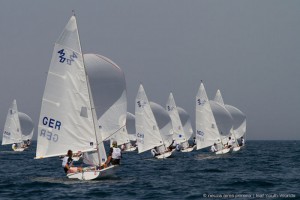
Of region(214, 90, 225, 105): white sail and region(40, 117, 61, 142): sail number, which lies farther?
region(214, 90, 225, 105): white sail

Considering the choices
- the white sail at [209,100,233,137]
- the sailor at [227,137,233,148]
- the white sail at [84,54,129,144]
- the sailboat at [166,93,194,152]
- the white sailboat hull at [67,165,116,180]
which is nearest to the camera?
the white sailboat hull at [67,165,116,180]

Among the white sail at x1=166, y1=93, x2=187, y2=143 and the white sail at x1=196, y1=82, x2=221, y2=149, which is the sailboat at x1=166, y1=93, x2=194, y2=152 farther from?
the white sail at x1=196, y1=82, x2=221, y2=149

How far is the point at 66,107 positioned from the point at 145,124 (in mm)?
25935

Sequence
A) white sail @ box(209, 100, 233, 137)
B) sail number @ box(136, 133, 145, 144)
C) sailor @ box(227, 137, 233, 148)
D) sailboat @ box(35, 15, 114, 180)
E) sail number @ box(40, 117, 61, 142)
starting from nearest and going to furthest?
1. sailboat @ box(35, 15, 114, 180)
2. sail number @ box(40, 117, 61, 142)
3. sail number @ box(136, 133, 145, 144)
4. sailor @ box(227, 137, 233, 148)
5. white sail @ box(209, 100, 233, 137)

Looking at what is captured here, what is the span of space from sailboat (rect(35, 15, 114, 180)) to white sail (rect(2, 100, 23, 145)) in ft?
184

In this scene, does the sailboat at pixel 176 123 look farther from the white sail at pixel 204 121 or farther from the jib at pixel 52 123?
the jib at pixel 52 123

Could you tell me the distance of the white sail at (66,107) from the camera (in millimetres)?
27609

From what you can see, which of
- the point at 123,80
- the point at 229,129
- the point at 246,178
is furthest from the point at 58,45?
the point at 229,129

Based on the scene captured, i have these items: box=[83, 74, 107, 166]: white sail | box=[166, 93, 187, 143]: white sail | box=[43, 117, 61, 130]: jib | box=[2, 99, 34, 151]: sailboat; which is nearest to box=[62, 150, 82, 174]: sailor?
box=[83, 74, 107, 166]: white sail

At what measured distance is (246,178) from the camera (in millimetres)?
29016

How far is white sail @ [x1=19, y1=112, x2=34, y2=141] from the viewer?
97000 mm

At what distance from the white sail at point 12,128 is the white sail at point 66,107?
184ft

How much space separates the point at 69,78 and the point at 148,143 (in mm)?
26691

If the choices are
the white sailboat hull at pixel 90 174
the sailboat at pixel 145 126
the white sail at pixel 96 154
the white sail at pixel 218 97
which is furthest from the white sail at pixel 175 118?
the white sailboat hull at pixel 90 174
